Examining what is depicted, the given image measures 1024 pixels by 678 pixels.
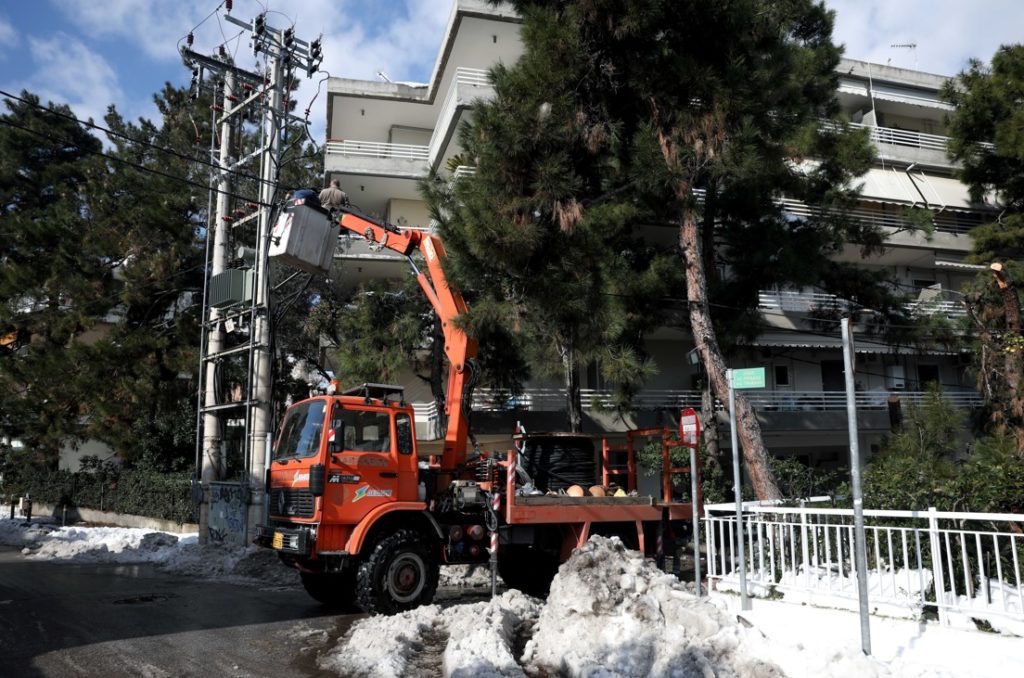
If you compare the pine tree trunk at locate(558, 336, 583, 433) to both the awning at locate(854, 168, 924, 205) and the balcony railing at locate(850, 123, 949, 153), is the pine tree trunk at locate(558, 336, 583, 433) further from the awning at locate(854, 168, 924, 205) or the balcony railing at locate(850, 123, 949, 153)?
the balcony railing at locate(850, 123, 949, 153)

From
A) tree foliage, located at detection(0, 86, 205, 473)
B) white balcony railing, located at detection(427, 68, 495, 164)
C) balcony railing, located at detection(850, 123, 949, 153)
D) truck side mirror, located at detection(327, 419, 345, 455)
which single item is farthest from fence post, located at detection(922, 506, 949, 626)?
balcony railing, located at detection(850, 123, 949, 153)

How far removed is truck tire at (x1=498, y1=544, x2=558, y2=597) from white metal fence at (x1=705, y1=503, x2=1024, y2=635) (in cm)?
378

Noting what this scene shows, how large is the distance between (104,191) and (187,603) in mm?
19270

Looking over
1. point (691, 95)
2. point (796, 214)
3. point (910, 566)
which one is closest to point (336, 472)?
point (910, 566)

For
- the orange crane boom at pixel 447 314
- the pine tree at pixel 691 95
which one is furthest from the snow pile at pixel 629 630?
the pine tree at pixel 691 95

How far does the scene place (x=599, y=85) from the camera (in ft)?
42.7

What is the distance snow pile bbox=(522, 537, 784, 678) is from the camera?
265 inches

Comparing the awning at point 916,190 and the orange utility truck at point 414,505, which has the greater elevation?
the awning at point 916,190

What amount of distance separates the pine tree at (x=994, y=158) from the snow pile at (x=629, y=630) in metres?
12.0

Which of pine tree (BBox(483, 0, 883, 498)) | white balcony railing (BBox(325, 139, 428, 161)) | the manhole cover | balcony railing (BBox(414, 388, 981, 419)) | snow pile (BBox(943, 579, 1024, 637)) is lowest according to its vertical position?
the manhole cover

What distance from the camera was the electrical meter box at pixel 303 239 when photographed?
11773 mm

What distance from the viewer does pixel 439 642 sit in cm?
820

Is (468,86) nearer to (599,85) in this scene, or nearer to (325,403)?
(599,85)

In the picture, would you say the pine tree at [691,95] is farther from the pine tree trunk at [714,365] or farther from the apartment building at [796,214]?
the apartment building at [796,214]
